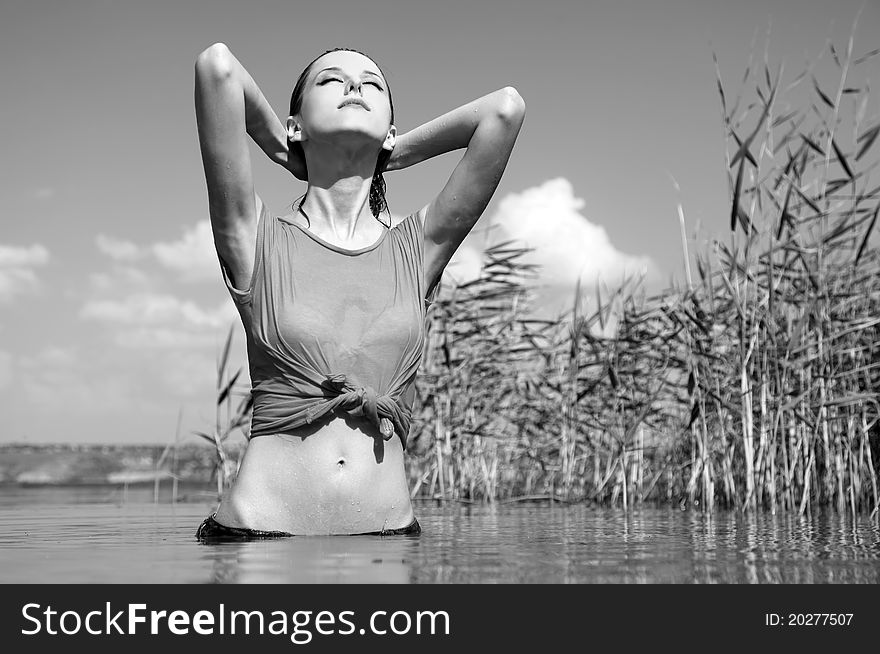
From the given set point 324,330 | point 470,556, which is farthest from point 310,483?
point 470,556

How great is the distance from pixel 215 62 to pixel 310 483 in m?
1.27

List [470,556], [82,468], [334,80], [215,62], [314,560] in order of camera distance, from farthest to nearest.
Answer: [82,468], [334,80], [215,62], [470,556], [314,560]

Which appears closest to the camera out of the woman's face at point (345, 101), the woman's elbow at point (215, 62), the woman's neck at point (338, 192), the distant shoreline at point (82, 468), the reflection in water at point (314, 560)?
the reflection in water at point (314, 560)

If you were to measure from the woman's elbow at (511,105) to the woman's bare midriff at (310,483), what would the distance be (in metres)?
1.12

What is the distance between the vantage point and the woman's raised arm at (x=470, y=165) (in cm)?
290

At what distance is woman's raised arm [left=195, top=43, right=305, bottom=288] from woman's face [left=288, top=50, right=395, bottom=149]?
0.66ft

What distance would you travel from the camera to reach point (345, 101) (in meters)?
2.79

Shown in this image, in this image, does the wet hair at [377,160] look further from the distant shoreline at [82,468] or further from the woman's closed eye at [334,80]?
the distant shoreline at [82,468]

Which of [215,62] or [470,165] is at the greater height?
[215,62]

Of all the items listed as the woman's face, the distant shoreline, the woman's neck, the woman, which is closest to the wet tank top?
the woman

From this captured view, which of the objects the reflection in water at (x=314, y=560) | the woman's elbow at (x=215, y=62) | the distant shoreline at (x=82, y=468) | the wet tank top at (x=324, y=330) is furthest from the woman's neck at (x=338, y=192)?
the distant shoreline at (x=82, y=468)

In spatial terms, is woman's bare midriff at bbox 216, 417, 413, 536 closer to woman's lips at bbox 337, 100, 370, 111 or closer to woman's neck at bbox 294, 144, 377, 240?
woman's neck at bbox 294, 144, 377, 240

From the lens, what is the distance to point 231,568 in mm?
1956

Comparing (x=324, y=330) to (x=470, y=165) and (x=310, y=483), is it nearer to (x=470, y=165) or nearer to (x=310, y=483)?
(x=310, y=483)
